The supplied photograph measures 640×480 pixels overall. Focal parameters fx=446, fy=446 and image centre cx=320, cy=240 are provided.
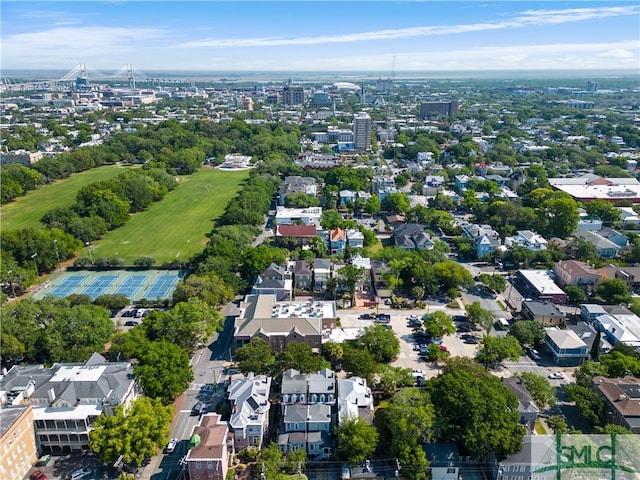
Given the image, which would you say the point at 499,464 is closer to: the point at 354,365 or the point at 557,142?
the point at 354,365

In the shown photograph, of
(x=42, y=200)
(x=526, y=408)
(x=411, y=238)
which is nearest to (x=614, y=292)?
(x=411, y=238)

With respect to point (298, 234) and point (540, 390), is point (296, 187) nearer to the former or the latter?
point (298, 234)

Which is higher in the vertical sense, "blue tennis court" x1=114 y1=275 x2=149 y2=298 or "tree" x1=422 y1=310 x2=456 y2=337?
"tree" x1=422 y1=310 x2=456 y2=337

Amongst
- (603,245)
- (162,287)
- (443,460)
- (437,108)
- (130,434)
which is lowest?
(162,287)

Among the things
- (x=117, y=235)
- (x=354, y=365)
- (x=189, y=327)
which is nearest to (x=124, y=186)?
(x=117, y=235)

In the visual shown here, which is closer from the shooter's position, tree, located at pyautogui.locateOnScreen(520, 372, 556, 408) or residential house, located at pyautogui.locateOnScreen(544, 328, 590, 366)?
tree, located at pyautogui.locateOnScreen(520, 372, 556, 408)

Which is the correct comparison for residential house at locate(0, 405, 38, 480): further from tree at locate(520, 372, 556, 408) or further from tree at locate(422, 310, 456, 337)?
tree at locate(520, 372, 556, 408)

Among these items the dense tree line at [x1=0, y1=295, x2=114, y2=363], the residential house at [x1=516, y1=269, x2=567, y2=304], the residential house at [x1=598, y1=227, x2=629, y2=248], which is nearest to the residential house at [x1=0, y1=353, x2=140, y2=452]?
the dense tree line at [x1=0, y1=295, x2=114, y2=363]

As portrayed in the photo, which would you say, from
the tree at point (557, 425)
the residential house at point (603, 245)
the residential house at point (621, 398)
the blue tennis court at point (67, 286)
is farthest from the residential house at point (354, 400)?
the residential house at point (603, 245)
